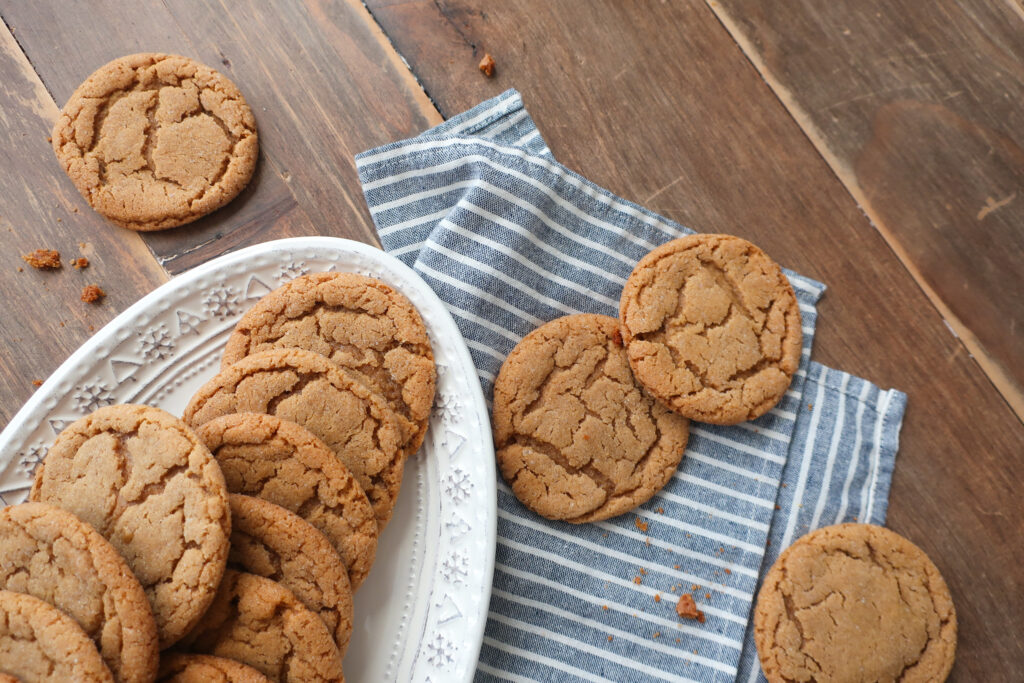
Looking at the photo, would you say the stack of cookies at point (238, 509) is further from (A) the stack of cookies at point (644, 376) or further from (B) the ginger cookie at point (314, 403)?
(A) the stack of cookies at point (644, 376)

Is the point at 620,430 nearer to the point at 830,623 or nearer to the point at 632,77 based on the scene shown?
the point at 830,623

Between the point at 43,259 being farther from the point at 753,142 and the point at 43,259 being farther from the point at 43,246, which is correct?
the point at 753,142

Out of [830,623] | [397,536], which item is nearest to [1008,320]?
[830,623]

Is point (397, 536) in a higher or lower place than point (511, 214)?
lower

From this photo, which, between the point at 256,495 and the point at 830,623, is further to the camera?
the point at 830,623

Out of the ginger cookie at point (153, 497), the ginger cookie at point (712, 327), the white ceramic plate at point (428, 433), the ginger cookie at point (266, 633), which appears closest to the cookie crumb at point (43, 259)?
the white ceramic plate at point (428, 433)

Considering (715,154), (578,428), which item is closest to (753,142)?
(715,154)
